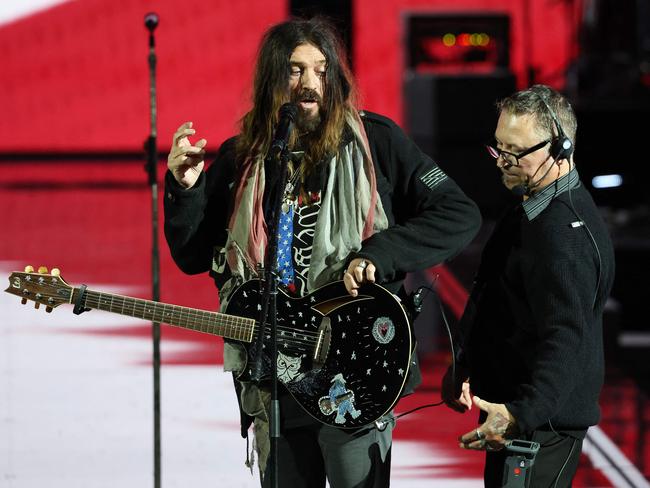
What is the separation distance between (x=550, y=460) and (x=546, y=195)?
1.73ft

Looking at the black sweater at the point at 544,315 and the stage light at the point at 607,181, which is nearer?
the black sweater at the point at 544,315

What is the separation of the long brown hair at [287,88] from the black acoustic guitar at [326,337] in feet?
1.08

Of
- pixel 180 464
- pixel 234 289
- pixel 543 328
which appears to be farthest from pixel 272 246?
pixel 180 464

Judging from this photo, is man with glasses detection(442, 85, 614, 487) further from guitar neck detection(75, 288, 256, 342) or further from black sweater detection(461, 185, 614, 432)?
guitar neck detection(75, 288, 256, 342)

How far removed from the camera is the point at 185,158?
2461mm

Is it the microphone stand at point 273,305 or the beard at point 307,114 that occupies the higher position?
the beard at point 307,114

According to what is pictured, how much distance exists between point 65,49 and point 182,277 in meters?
4.68

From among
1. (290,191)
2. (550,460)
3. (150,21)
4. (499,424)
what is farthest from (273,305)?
(150,21)

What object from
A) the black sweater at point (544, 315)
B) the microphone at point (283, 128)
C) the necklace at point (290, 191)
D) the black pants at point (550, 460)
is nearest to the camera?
the black sweater at point (544, 315)

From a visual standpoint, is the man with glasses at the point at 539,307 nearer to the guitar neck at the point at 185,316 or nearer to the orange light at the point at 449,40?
the guitar neck at the point at 185,316

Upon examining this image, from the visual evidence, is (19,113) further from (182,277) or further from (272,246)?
(272,246)

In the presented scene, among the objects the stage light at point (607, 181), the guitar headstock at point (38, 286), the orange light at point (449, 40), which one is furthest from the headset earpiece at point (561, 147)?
the orange light at point (449, 40)

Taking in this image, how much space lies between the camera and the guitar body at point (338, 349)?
2430 millimetres

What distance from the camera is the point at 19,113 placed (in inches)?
423
